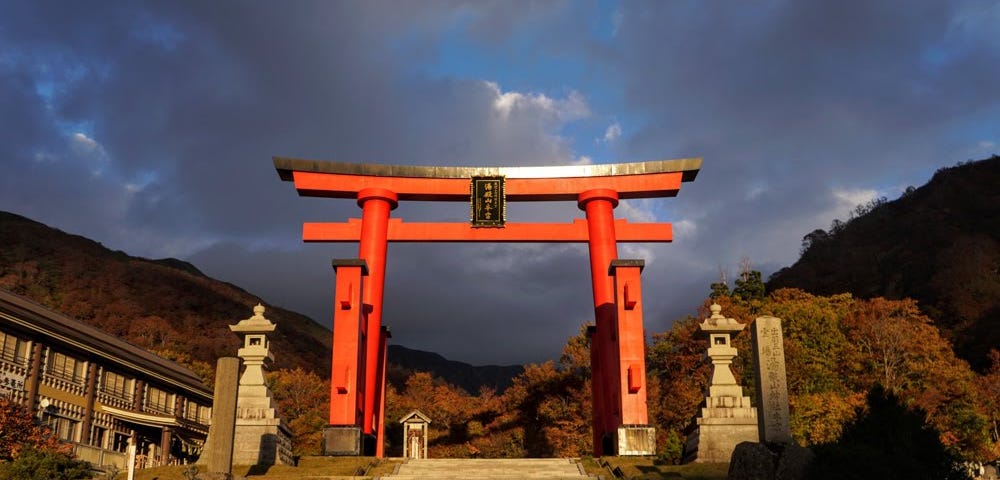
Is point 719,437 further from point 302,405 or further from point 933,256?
point 933,256

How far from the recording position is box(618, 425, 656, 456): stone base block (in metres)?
22.6

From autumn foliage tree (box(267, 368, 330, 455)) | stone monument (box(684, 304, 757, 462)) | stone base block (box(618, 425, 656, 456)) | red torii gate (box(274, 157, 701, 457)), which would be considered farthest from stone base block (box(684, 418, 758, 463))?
autumn foliage tree (box(267, 368, 330, 455))

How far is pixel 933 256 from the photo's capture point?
60.0 m

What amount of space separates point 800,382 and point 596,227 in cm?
1931

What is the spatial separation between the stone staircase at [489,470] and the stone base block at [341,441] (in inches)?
109

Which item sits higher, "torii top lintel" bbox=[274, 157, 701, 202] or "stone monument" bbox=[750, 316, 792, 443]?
"torii top lintel" bbox=[274, 157, 701, 202]

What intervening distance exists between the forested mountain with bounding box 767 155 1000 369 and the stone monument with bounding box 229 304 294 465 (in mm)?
42700

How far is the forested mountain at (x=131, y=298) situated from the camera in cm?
5725

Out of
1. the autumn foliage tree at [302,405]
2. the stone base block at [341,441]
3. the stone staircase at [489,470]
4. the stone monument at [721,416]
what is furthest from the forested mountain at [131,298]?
the stone monument at [721,416]

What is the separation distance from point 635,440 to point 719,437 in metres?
3.60

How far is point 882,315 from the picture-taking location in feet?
136

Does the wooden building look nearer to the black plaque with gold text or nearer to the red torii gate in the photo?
the red torii gate

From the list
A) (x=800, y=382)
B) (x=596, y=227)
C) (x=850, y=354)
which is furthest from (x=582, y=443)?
(x=596, y=227)

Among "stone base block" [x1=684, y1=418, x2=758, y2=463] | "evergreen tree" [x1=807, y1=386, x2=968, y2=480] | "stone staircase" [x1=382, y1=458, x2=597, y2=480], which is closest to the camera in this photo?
"evergreen tree" [x1=807, y1=386, x2=968, y2=480]
